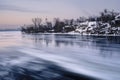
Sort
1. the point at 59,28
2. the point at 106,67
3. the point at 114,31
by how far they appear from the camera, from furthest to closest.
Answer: the point at 59,28, the point at 114,31, the point at 106,67

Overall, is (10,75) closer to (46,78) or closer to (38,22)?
(46,78)

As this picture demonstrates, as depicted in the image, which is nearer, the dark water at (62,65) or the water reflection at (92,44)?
the dark water at (62,65)

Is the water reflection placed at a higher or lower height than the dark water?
lower

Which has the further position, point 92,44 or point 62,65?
point 92,44

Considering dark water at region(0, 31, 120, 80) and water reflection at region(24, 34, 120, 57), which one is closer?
dark water at region(0, 31, 120, 80)

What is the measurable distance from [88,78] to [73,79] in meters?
0.93

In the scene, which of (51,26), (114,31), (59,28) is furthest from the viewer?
(51,26)

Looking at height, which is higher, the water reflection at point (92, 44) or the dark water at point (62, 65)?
the dark water at point (62, 65)

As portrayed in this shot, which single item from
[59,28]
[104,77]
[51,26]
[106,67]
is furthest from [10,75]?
[51,26]

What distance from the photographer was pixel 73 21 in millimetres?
161625

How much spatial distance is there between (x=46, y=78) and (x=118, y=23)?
263ft

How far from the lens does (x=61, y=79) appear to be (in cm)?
923

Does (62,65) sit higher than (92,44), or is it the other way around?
(62,65)

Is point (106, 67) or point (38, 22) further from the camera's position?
point (38, 22)
